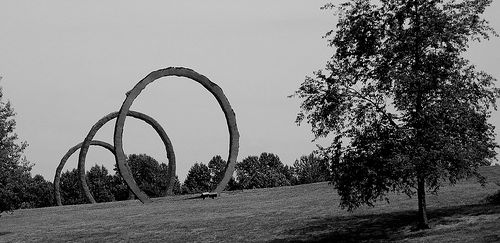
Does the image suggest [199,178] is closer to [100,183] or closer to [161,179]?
[161,179]

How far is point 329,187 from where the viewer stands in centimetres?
5203

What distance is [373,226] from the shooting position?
34.7 m

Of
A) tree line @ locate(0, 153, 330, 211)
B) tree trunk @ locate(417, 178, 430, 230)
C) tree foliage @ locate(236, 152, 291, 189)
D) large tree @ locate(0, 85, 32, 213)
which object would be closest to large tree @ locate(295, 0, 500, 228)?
tree trunk @ locate(417, 178, 430, 230)

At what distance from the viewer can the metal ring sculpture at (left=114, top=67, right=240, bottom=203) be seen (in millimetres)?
53125

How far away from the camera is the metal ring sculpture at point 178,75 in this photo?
174 ft

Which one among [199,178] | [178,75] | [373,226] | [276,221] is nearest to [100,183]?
[199,178]

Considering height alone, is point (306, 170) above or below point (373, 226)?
above

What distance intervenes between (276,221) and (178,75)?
68.7 feet

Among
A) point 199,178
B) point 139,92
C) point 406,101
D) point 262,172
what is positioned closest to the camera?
point 406,101

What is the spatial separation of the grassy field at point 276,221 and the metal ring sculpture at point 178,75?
→ 2480mm

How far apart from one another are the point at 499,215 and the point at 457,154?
4.89 metres

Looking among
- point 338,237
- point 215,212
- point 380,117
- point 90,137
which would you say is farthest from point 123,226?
point 90,137

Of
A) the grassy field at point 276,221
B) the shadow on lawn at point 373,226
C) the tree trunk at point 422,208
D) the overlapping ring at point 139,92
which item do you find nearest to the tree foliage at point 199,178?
the overlapping ring at point 139,92

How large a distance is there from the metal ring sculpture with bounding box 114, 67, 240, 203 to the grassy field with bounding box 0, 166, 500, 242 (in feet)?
8.14
